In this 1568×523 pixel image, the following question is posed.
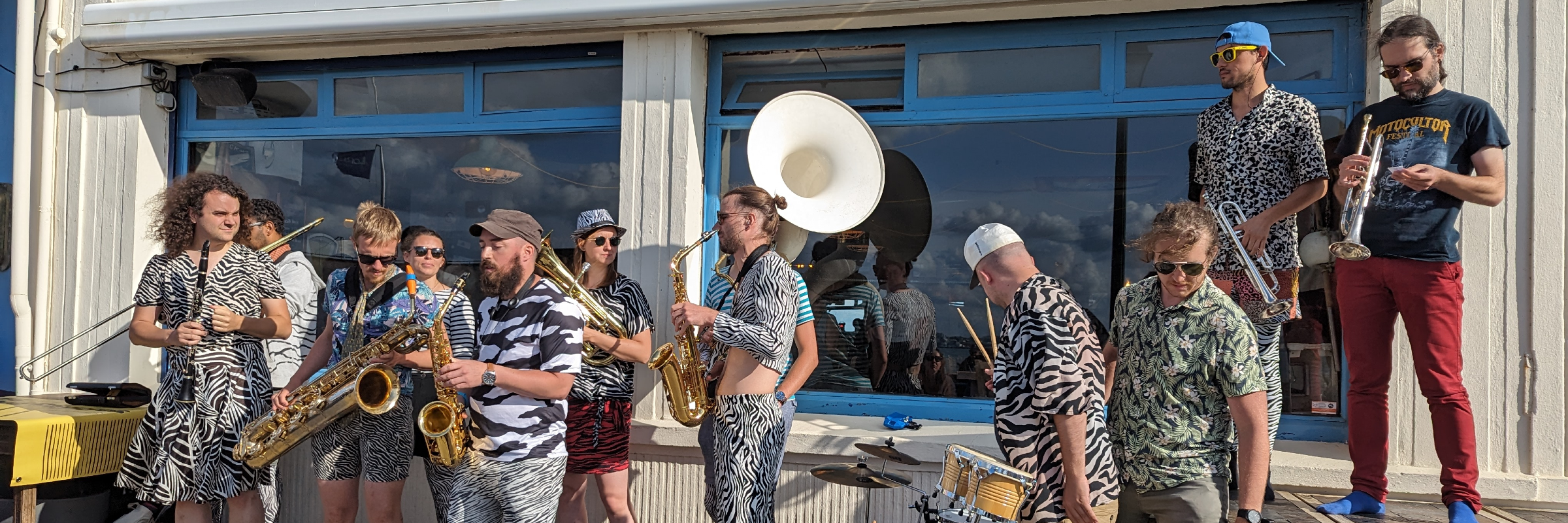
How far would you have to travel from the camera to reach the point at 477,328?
354 centimetres

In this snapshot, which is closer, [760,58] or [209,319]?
[209,319]

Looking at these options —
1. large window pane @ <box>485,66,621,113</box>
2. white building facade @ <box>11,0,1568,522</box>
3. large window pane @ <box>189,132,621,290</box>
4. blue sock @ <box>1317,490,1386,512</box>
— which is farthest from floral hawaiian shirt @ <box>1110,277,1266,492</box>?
large window pane @ <box>485,66,621,113</box>

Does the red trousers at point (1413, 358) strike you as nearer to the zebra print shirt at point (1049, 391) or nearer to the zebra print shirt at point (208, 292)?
the zebra print shirt at point (1049, 391)

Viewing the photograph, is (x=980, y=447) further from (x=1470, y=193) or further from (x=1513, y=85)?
(x=1513, y=85)

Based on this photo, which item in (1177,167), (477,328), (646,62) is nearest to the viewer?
(477,328)

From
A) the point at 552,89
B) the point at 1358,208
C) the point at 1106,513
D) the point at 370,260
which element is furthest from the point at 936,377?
the point at 370,260

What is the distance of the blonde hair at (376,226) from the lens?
436 cm

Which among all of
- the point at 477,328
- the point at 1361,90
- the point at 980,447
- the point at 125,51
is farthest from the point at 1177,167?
the point at 125,51

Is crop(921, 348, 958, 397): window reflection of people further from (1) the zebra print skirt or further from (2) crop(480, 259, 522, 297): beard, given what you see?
(1) the zebra print skirt

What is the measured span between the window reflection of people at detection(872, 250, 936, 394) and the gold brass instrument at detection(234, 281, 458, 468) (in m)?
2.40

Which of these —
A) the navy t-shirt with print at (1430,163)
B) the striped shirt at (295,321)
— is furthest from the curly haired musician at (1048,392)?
the striped shirt at (295,321)

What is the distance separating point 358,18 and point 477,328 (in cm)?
291

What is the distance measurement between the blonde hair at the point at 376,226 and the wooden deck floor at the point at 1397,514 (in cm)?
394

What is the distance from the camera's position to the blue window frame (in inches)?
183
